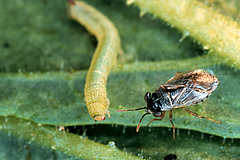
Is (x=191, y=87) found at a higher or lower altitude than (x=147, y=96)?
higher

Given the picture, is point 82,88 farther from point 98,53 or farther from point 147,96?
point 147,96

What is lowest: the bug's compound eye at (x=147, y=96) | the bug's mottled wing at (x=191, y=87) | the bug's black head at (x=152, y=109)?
the bug's black head at (x=152, y=109)

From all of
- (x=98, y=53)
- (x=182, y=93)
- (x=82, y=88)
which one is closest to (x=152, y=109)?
(x=182, y=93)

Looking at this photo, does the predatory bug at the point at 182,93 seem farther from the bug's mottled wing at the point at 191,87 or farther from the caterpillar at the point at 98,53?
the caterpillar at the point at 98,53

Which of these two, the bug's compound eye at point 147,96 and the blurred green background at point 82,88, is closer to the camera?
the blurred green background at point 82,88

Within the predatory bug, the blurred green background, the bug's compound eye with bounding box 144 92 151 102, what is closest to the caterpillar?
the blurred green background

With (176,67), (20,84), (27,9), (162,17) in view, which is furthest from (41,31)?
(176,67)

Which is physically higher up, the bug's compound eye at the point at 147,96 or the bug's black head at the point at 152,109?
the bug's compound eye at the point at 147,96

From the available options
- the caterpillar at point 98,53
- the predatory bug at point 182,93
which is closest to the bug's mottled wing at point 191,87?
the predatory bug at point 182,93
